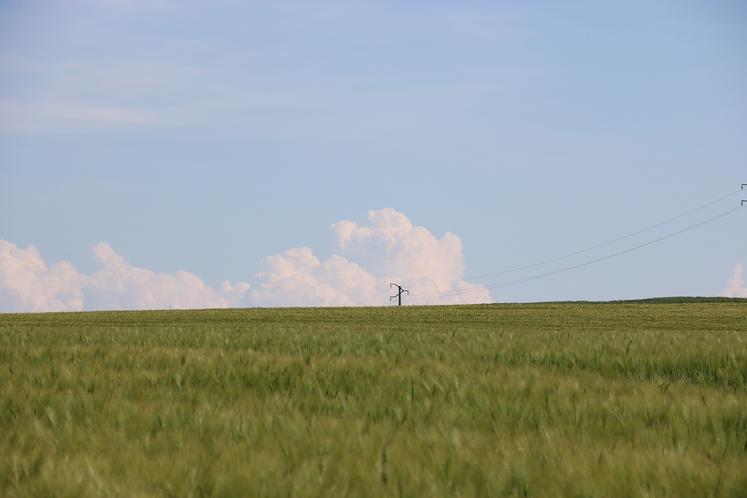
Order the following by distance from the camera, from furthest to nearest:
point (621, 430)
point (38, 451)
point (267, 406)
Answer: point (267, 406) → point (621, 430) → point (38, 451)

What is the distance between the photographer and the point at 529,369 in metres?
8.88

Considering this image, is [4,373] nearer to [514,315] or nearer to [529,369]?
[529,369]

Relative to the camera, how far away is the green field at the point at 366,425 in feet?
13.3

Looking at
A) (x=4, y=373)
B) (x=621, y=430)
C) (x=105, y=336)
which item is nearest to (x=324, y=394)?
(x=621, y=430)

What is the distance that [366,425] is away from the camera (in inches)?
212

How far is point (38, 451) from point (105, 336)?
383 inches

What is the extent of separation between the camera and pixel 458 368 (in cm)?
862

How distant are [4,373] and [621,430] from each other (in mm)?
6366

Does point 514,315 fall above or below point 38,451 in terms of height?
above

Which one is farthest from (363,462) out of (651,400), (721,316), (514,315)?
(721,316)

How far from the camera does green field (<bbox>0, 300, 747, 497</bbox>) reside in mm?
4055

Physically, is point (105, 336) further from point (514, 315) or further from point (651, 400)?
point (514, 315)

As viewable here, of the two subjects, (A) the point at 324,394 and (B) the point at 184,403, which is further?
(A) the point at 324,394

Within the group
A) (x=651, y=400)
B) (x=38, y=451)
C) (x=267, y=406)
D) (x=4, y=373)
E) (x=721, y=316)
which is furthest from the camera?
(x=721, y=316)
